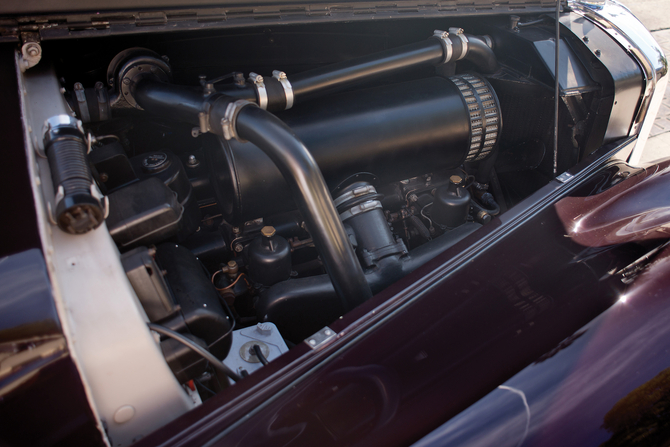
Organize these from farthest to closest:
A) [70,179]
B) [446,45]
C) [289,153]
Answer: [446,45] → [289,153] → [70,179]

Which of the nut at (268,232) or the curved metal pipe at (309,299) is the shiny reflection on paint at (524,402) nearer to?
the curved metal pipe at (309,299)

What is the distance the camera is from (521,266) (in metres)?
0.96

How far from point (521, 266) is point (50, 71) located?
1.19m

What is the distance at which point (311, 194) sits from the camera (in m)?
0.93

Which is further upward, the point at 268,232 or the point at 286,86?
the point at 286,86

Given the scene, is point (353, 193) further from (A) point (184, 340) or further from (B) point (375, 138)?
(A) point (184, 340)

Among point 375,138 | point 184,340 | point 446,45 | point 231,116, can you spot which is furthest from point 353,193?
point 184,340

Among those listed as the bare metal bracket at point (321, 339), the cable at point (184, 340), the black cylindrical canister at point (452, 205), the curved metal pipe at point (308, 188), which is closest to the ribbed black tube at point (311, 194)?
the curved metal pipe at point (308, 188)

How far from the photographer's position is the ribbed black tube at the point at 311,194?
0.92 metres

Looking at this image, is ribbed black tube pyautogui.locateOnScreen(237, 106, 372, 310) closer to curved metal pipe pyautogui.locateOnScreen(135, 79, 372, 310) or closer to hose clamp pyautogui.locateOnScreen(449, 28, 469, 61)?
curved metal pipe pyautogui.locateOnScreen(135, 79, 372, 310)

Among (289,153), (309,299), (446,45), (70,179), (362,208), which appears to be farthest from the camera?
(446,45)

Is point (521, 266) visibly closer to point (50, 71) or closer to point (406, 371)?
point (406, 371)

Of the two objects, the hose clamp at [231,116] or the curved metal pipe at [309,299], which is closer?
the hose clamp at [231,116]

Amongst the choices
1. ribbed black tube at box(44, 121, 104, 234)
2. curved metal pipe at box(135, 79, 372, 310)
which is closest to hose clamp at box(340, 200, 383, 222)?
curved metal pipe at box(135, 79, 372, 310)
